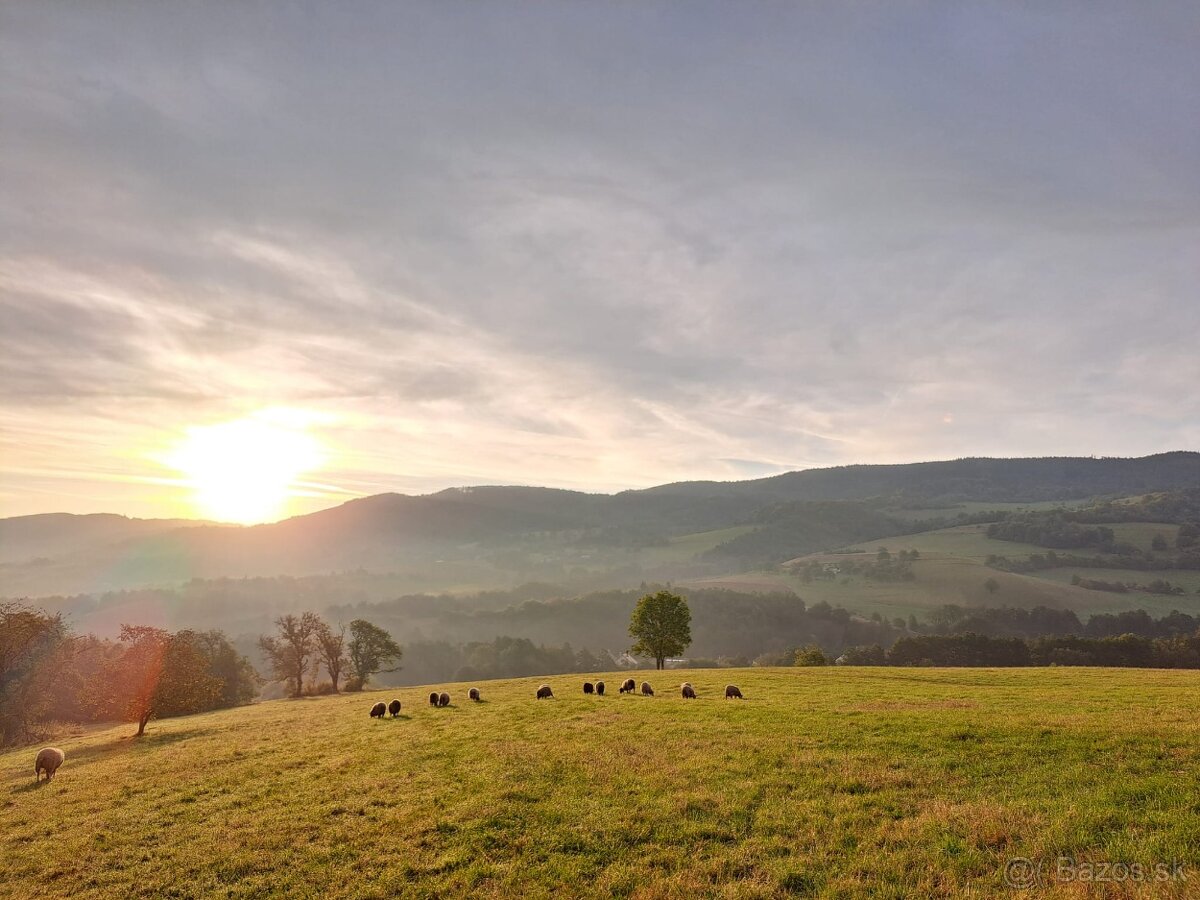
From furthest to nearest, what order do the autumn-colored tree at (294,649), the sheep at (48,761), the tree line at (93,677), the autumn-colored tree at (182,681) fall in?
the autumn-colored tree at (294,649) < the autumn-colored tree at (182,681) < the tree line at (93,677) < the sheep at (48,761)

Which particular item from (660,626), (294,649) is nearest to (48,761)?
(294,649)

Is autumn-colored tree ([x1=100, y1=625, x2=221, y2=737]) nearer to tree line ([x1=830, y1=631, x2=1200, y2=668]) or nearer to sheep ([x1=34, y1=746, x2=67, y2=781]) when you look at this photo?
sheep ([x1=34, y1=746, x2=67, y2=781])

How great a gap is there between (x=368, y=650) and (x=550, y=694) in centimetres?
4751

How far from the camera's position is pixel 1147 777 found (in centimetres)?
1317

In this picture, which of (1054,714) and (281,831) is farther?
(1054,714)

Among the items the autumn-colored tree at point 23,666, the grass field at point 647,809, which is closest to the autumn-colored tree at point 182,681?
the grass field at point 647,809

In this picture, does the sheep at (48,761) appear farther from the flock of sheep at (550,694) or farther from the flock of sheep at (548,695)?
the flock of sheep at (550,694)

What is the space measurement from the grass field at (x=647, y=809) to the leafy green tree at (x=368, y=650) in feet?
164

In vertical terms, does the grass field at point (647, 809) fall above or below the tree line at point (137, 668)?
above

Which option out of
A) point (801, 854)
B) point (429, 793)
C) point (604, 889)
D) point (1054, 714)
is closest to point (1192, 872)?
point (801, 854)

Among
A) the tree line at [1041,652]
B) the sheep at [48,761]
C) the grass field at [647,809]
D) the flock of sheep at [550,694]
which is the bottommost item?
the tree line at [1041,652]

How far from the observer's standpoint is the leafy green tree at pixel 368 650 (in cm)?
7212

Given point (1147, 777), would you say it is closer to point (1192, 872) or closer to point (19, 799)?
point (1192, 872)

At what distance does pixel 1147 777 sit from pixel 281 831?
72.3ft
